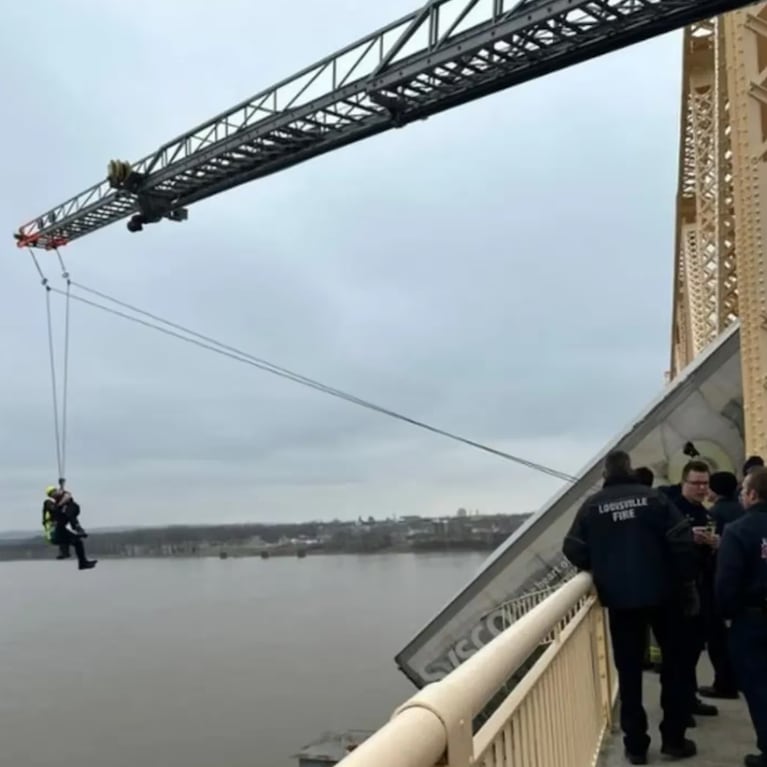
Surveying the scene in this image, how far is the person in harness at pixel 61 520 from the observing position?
42.7ft

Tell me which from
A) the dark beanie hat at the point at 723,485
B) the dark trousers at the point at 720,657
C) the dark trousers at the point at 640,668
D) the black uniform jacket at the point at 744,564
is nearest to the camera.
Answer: the black uniform jacket at the point at 744,564

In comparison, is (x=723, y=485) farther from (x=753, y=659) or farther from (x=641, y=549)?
(x=753, y=659)

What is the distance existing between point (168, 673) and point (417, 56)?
34374mm

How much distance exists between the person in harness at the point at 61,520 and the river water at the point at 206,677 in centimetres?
584

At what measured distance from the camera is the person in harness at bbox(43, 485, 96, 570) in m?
13.0

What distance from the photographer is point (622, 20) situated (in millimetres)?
12266

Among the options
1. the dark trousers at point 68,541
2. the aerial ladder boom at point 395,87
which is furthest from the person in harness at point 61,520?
the aerial ladder boom at point 395,87

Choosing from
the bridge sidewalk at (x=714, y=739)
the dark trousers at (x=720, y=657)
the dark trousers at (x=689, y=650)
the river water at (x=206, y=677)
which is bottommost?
the river water at (x=206, y=677)

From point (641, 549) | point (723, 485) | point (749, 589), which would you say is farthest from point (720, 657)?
point (749, 589)

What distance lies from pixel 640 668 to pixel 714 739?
871 mm

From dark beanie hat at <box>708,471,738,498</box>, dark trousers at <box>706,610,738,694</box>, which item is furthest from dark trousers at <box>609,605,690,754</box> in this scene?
dark trousers at <box>706,610,738,694</box>

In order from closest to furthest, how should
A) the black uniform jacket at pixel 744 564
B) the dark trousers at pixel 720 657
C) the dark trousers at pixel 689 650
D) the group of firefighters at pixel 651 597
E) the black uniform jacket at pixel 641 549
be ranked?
the black uniform jacket at pixel 744 564 → the group of firefighters at pixel 651 597 → the black uniform jacket at pixel 641 549 → the dark trousers at pixel 689 650 → the dark trousers at pixel 720 657

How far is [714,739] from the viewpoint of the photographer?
514 cm

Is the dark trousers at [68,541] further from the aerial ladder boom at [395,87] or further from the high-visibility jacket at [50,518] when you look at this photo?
the aerial ladder boom at [395,87]
